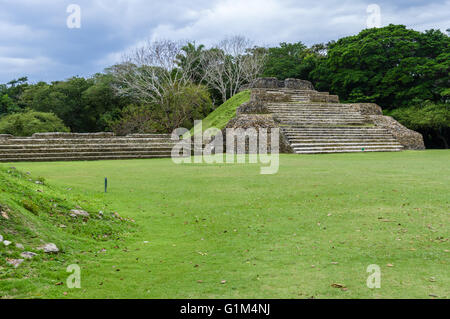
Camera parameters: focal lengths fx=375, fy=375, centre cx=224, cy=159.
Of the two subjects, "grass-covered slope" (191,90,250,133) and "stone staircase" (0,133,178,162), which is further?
"grass-covered slope" (191,90,250,133)

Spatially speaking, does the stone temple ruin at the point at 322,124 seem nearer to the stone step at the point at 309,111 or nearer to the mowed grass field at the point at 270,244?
the stone step at the point at 309,111

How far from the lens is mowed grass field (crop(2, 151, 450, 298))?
3.29 metres

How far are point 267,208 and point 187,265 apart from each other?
2.95 meters

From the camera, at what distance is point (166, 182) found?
1003 centimetres

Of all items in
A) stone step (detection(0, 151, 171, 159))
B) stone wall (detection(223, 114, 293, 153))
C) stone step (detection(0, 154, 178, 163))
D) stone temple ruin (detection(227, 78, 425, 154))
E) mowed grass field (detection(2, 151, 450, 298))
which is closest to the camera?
mowed grass field (detection(2, 151, 450, 298))

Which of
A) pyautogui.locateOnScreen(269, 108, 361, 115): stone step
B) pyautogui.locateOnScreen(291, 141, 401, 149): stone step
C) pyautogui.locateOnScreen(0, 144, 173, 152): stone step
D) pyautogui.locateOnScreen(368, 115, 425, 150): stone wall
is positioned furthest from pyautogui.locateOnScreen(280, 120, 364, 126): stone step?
pyautogui.locateOnScreen(0, 144, 173, 152): stone step

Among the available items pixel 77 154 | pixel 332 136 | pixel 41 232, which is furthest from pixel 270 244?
pixel 332 136

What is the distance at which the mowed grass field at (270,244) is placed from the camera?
10.8ft

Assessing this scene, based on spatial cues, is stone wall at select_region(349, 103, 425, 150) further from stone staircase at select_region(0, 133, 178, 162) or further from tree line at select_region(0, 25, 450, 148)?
stone staircase at select_region(0, 133, 178, 162)

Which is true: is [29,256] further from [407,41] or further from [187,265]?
[407,41]

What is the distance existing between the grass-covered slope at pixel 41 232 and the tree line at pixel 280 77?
85.1 ft

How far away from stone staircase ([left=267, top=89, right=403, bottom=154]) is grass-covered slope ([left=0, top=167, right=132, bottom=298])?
15821 millimetres
